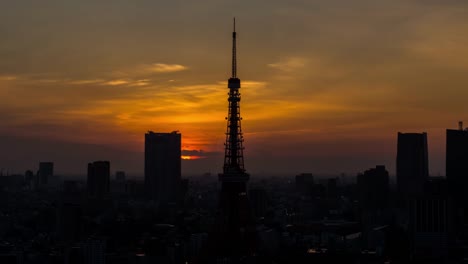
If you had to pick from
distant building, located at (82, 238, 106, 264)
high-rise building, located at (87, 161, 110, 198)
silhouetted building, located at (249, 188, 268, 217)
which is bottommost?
distant building, located at (82, 238, 106, 264)

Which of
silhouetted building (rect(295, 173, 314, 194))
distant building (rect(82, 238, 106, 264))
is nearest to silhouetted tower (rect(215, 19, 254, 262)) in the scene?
distant building (rect(82, 238, 106, 264))

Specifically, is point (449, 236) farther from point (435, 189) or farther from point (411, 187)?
point (411, 187)

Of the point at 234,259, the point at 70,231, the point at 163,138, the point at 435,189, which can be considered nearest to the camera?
the point at 234,259

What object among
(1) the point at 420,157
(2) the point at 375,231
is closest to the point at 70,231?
(2) the point at 375,231

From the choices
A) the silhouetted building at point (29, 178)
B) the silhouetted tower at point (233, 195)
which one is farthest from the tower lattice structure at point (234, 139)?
the silhouetted building at point (29, 178)

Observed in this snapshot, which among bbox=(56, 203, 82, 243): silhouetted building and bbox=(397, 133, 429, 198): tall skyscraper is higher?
bbox=(397, 133, 429, 198): tall skyscraper

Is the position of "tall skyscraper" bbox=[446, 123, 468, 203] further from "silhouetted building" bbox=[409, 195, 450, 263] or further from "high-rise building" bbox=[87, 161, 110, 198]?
"high-rise building" bbox=[87, 161, 110, 198]

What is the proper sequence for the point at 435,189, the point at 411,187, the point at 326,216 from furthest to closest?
the point at 411,187
the point at 326,216
the point at 435,189

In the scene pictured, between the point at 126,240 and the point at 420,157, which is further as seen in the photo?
the point at 420,157
